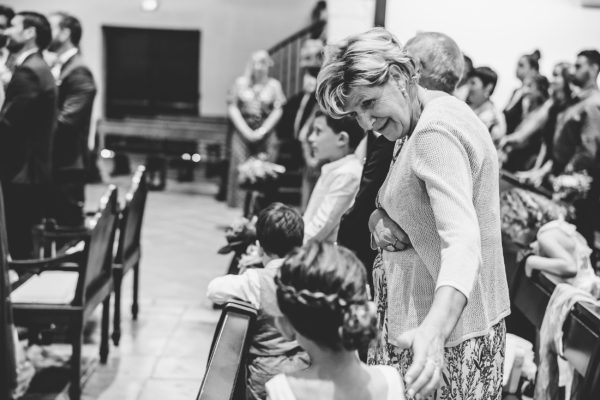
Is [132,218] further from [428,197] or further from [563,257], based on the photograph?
[428,197]

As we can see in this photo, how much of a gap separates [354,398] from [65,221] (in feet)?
14.7

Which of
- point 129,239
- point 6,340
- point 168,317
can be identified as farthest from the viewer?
point 168,317

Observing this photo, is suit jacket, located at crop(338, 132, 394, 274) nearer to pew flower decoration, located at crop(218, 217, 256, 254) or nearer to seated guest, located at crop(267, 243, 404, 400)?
pew flower decoration, located at crop(218, 217, 256, 254)

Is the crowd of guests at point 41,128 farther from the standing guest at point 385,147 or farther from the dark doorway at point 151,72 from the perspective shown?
the dark doorway at point 151,72

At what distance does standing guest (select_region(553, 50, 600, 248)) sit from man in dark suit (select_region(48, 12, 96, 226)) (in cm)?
346

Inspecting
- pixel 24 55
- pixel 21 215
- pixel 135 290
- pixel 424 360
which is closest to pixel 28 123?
pixel 24 55

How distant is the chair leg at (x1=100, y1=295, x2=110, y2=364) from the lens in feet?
Result: 13.7

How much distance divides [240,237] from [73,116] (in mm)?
2529

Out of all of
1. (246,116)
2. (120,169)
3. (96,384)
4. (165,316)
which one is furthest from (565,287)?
(120,169)

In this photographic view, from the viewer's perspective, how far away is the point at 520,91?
22.9ft

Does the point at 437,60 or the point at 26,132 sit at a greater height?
the point at 437,60

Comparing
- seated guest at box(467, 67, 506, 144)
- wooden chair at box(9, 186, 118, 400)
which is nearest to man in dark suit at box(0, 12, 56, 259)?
wooden chair at box(9, 186, 118, 400)

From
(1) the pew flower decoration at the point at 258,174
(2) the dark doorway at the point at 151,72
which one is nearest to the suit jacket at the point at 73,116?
(1) the pew flower decoration at the point at 258,174

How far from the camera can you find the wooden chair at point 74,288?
3570 mm
